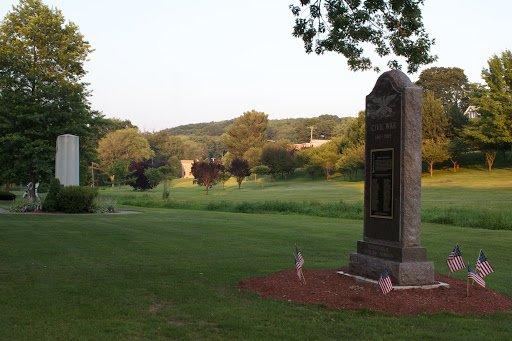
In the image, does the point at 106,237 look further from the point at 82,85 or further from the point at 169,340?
the point at 82,85

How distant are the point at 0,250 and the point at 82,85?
29309 mm

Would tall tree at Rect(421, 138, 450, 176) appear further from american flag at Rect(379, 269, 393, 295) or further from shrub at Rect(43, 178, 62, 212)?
american flag at Rect(379, 269, 393, 295)

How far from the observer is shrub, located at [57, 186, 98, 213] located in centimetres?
2848

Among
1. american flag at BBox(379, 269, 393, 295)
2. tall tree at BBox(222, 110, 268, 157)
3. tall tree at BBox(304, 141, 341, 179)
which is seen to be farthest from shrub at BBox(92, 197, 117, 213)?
tall tree at BBox(222, 110, 268, 157)

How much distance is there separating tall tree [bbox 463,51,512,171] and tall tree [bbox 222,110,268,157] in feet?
201

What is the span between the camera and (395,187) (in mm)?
9258

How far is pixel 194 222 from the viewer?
22.8m

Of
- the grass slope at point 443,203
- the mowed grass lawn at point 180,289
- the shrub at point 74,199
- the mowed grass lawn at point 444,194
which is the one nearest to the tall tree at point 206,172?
the mowed grass lawn at point 444,194

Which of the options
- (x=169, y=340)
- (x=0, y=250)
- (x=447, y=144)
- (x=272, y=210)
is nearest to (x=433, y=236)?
(x=0, y=250)

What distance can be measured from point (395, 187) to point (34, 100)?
100 ft

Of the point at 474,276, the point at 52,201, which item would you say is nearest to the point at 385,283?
the point at 474,276

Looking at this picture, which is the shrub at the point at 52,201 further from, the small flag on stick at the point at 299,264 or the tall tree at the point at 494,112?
the tall tree at the point at 494,112

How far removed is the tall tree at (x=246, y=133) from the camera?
420ft

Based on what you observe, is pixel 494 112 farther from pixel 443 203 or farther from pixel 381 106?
pixel 381 106
